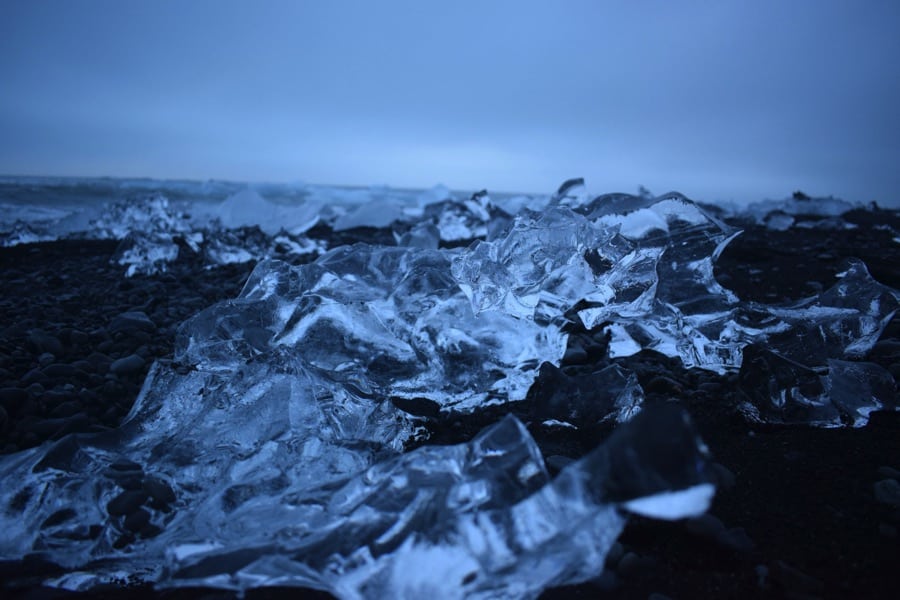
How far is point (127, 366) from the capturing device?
2.17 metres

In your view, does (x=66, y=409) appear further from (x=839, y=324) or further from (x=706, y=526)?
(x=839, y=324)

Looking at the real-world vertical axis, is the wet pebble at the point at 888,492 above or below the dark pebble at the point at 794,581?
above

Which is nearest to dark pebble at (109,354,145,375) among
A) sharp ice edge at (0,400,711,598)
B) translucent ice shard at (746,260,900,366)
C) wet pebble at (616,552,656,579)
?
sharp ice edge at (0,400,711,598)

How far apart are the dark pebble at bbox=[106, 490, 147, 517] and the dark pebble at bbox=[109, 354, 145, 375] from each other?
976 millimetres

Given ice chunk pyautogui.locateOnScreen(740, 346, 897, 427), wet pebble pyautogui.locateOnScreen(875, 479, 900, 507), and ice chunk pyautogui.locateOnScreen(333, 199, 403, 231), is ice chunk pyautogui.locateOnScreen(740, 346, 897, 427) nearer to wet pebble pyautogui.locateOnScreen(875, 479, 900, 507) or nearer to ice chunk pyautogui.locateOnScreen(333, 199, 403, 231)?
wet pebble pyautogui.locateOnScreen(875, 479, 900, 507)

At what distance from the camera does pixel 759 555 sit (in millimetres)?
1134

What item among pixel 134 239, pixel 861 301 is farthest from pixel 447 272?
pixel 134 239

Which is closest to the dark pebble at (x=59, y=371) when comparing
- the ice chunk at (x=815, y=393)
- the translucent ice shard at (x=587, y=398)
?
the translucent ice shard at (x=587, y=398)

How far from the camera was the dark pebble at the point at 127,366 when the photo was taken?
2.16 m

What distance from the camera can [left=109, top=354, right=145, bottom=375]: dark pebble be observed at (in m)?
2.16

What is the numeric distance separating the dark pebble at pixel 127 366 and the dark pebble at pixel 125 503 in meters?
0.98

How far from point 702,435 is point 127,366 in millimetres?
2322

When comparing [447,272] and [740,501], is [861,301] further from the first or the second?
[447,272]

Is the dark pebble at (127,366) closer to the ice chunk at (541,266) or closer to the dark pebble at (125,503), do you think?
the dark pebble at (125,503)
